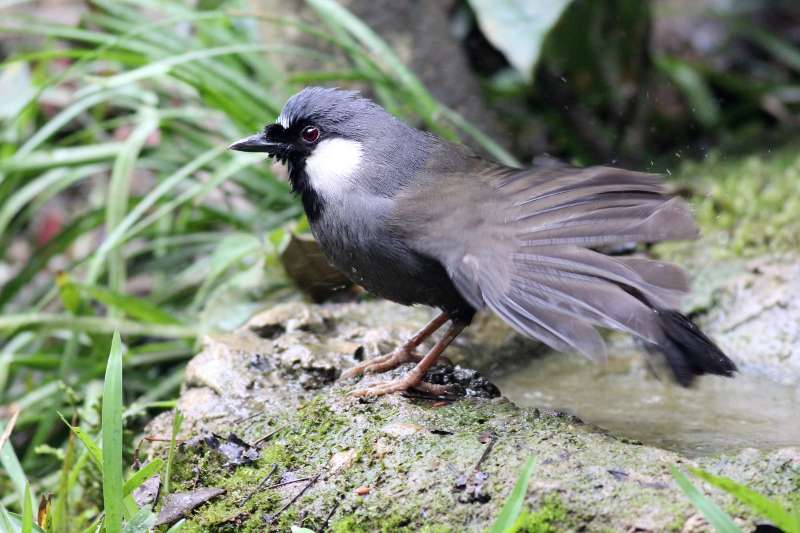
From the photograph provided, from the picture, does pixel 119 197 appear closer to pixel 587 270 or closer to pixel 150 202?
pixel 150 202

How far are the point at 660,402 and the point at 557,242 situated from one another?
3.19 ft

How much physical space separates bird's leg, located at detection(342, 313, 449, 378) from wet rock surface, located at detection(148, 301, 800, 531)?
52mm

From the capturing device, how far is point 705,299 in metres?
3.76

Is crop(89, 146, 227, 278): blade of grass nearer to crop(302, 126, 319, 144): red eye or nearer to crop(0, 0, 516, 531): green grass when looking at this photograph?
crop(0, 0, 516, 531): green grass

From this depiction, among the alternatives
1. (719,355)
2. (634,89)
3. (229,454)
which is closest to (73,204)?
(634,89)

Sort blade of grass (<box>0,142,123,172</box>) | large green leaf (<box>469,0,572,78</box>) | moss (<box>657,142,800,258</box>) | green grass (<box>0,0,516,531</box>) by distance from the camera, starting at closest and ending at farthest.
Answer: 1. moss (<box>657,142,800,258</box>)
2. green grass (<box>0,0,516,531</box>)
3. large green leaf (<box>469,0,572,78</box>)
4. blade of grass (<box>0,142,123,172</box>)

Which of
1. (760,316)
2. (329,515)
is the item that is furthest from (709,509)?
(760,316)

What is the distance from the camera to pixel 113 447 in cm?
238

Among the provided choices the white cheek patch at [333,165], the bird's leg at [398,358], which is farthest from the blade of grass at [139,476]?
the white cheek patch at [333,165]

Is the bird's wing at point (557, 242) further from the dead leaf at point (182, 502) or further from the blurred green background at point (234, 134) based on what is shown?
the blurred green background at point (234, 134)

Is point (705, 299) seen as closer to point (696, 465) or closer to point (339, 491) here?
point (696, 465)

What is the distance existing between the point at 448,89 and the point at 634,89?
1.15 metres

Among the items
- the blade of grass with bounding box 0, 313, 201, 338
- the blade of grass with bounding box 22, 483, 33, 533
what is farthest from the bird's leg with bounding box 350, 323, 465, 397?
the blade of grass with bounding box 0, 313, 201, 338

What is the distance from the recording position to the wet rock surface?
2.19 meters
